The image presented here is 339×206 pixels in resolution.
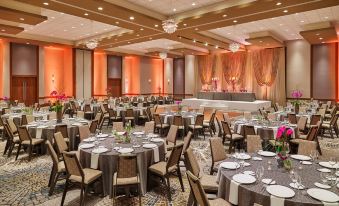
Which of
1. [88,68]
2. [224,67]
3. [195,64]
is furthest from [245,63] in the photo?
[88,68]

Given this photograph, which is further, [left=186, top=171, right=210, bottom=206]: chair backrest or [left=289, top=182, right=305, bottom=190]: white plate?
[left=289, top=182, right=305, bottom=190]: white plate

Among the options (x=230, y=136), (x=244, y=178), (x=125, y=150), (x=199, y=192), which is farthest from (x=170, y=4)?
(x=199, y=192)

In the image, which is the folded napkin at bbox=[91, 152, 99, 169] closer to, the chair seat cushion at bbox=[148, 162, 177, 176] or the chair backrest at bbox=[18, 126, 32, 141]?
the chair seat cushion at bbox=[148, 162, 177, 176]

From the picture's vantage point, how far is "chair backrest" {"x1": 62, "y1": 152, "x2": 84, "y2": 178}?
12.1ft

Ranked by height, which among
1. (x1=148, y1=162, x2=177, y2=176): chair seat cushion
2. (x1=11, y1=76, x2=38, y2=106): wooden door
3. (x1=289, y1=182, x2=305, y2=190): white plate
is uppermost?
(x1=11, y1=76, x2=38, y2=106): wooden door

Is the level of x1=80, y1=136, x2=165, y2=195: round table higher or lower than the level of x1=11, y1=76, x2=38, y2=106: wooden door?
lower

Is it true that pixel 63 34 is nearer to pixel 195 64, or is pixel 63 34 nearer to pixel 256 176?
pixel 195 64

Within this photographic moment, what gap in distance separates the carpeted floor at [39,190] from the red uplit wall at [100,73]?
44.6 ft

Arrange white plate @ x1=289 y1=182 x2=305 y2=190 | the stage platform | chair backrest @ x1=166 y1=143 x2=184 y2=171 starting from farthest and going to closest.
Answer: the stage platform < chair backrest @ x1=166 y1=143 x2=184 y2=171 < white plate @ x1=289 y1=182 x2=305 y2=190

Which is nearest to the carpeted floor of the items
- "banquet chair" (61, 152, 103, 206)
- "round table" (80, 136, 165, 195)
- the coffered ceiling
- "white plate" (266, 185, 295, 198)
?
"round table" (80, 136, 165, 195)

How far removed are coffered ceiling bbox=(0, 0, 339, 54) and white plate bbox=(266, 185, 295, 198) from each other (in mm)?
Answer: 6274

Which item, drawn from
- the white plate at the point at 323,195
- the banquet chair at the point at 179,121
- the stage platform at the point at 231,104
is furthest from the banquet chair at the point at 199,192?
the stage platform at the point at 231,104

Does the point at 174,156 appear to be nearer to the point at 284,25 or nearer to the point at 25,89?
the point at 284,25

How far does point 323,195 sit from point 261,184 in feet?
1.93
